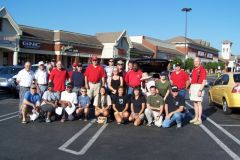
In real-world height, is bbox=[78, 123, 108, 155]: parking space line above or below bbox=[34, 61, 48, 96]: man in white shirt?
below

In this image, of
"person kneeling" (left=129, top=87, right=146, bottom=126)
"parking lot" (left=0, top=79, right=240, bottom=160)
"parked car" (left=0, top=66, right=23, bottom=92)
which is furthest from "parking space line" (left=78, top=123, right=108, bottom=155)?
"parked car" (left=0, top=66, right=23, bottom=92)

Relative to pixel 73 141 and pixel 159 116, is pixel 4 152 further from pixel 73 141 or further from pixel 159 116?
pixel 159 116

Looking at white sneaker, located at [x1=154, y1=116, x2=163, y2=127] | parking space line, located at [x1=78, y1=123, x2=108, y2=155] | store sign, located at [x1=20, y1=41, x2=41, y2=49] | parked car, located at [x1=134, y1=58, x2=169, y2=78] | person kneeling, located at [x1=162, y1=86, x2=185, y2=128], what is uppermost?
store sign, located at [x1=20, y1=41, x2=41, y2=49]

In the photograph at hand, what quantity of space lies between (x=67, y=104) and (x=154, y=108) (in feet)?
8.10

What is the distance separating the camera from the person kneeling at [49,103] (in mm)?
10086

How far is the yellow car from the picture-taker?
12047 mm

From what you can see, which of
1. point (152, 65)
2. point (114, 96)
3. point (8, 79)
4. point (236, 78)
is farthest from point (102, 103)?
point (8, 79)

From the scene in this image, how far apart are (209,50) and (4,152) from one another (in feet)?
367

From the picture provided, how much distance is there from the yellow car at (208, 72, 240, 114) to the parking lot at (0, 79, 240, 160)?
1.47 meters

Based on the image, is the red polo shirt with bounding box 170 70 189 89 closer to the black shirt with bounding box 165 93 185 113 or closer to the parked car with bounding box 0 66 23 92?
the black shirt with bounding box 165 93 185 113

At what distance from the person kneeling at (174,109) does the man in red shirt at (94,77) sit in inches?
84.0

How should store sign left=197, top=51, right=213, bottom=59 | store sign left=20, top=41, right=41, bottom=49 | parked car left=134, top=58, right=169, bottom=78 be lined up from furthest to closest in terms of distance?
1. store sign left=197, top=51, right=213, bottom=59
2. store sign left=20, top=41, right=41, bottom=49
3. parked car left=134, top=58, right=169, bottom=78

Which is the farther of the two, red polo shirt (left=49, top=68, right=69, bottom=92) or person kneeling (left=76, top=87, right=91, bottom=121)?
red polo shirt (left=49, top=68, right=69, bottom=92)

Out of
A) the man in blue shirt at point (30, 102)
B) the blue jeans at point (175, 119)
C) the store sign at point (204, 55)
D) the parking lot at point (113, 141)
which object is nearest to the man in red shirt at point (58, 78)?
the man in blue shirt at point (30, 102)
